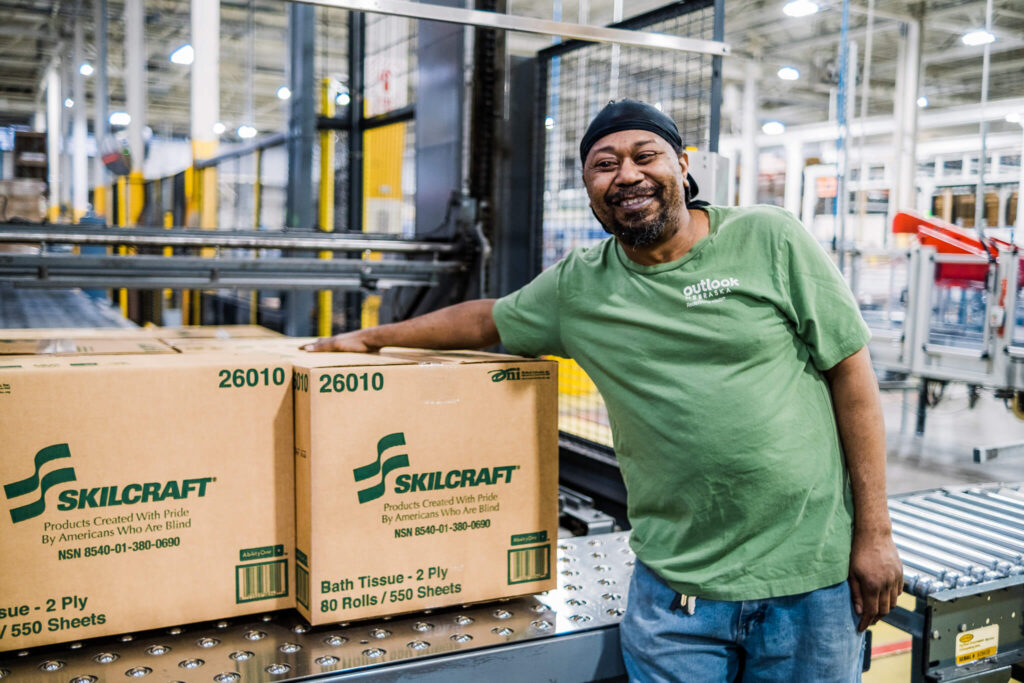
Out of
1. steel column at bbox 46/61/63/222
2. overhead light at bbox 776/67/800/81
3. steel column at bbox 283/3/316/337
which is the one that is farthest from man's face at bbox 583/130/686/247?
steel column at bbox 46/61/63/222

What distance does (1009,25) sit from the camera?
1270 cm

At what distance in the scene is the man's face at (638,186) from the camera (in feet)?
5.04

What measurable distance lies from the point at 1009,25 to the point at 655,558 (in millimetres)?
14210

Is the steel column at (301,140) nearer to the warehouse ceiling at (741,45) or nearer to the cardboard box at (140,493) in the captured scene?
the warehouse ceiling at (741,45)

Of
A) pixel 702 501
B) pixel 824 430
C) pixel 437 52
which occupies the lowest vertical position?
pixel 702 501

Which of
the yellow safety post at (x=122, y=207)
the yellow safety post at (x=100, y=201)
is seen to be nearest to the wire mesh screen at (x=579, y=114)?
the yellow safety post at (x=122, y=207)

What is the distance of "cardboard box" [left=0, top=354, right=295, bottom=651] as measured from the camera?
1330mm

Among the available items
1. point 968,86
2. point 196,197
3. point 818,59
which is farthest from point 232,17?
point 968,86

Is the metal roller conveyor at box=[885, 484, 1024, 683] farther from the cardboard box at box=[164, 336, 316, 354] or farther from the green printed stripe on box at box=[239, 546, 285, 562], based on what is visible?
the cardboard box at box=[164, 336, 316, 354]

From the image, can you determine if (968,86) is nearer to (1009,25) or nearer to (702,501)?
(1009,25)

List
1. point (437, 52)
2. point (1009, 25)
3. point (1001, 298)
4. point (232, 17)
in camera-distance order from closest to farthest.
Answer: point (437, 52)
point (1001, 298)
point (1009, 25)
point (232, 17)

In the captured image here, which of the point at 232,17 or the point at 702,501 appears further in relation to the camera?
the point at 232,17

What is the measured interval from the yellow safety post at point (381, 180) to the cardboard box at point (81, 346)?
A: 3941mm

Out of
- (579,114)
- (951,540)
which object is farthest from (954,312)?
(951,540)
